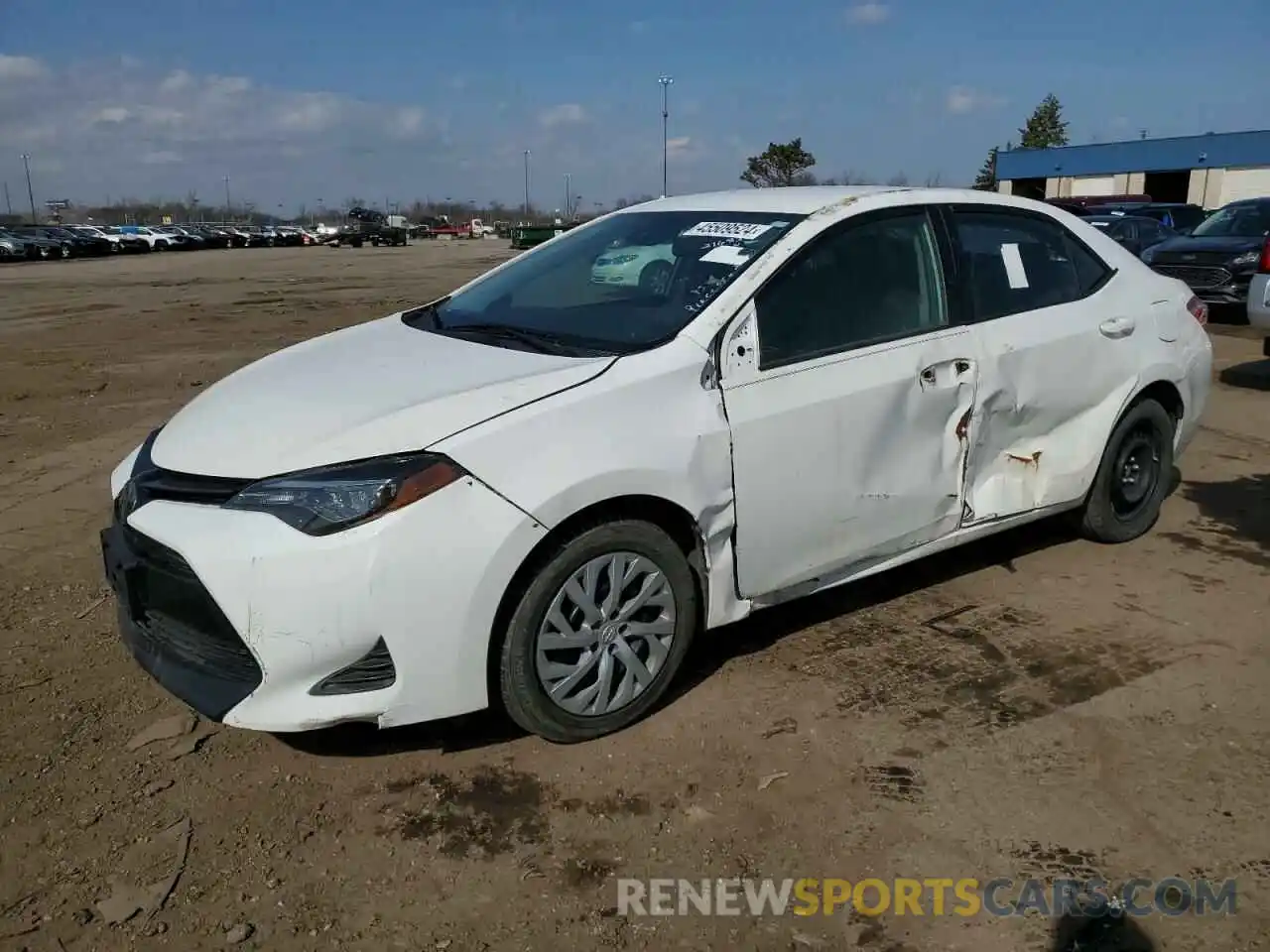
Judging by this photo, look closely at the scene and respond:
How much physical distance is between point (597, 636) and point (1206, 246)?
13.5 m

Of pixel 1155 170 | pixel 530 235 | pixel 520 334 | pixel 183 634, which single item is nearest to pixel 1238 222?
pixel 520 334

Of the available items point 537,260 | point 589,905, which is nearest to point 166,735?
point 589,905

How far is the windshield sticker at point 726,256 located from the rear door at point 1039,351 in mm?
996

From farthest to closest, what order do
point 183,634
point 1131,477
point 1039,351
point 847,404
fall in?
point 1131,477, point 1039,351, point 847,404, point 183,634

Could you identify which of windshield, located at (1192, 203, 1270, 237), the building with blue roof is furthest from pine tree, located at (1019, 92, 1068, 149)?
windshield, located at (1192, 203, 1270, 237)

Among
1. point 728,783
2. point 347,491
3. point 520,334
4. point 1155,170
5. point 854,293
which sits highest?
point 1155,170

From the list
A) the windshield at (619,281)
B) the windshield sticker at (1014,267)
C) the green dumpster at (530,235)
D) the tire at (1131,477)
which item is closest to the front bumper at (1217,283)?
the tire at (1131,477)

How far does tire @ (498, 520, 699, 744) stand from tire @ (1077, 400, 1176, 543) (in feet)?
8.02

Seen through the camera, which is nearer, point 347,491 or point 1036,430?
point 347,491

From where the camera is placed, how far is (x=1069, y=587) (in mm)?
4480

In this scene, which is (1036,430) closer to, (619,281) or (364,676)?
(619,281)

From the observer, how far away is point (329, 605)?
269 centimetres

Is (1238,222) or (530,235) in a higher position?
(1238,222)

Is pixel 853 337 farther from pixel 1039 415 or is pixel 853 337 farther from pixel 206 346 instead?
pixel 206 346
